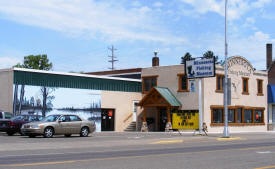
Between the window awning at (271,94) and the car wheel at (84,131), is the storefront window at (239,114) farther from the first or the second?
the car wheel at (84,131)

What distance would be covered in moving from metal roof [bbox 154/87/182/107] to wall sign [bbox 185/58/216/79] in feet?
22.7

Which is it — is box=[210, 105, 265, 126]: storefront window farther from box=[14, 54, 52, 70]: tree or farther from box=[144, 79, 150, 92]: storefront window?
box=[14, 54, 52, 70]: tree

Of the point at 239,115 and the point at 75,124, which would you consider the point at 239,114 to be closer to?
the point at 239,115

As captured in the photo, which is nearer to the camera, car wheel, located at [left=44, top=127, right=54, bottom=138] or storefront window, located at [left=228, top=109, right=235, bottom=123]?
car wheel, located at [left=44, top=127, right=54, bottom=138]

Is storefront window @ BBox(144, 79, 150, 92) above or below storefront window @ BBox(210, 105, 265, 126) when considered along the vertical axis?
above

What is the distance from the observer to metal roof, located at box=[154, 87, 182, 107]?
40938 mm

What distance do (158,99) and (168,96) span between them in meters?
1.00

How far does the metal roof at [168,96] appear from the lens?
40938 mm

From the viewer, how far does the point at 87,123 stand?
2878 cm

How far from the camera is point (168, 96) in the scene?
41594mm

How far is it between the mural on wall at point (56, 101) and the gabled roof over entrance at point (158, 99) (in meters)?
4.55

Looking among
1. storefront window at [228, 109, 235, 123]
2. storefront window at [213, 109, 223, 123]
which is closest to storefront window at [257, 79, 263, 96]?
storefront window at [228, 109, 235, 123]

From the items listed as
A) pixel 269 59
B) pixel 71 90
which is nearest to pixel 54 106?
pixel 71 90

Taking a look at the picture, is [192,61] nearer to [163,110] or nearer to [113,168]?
[163,110]
